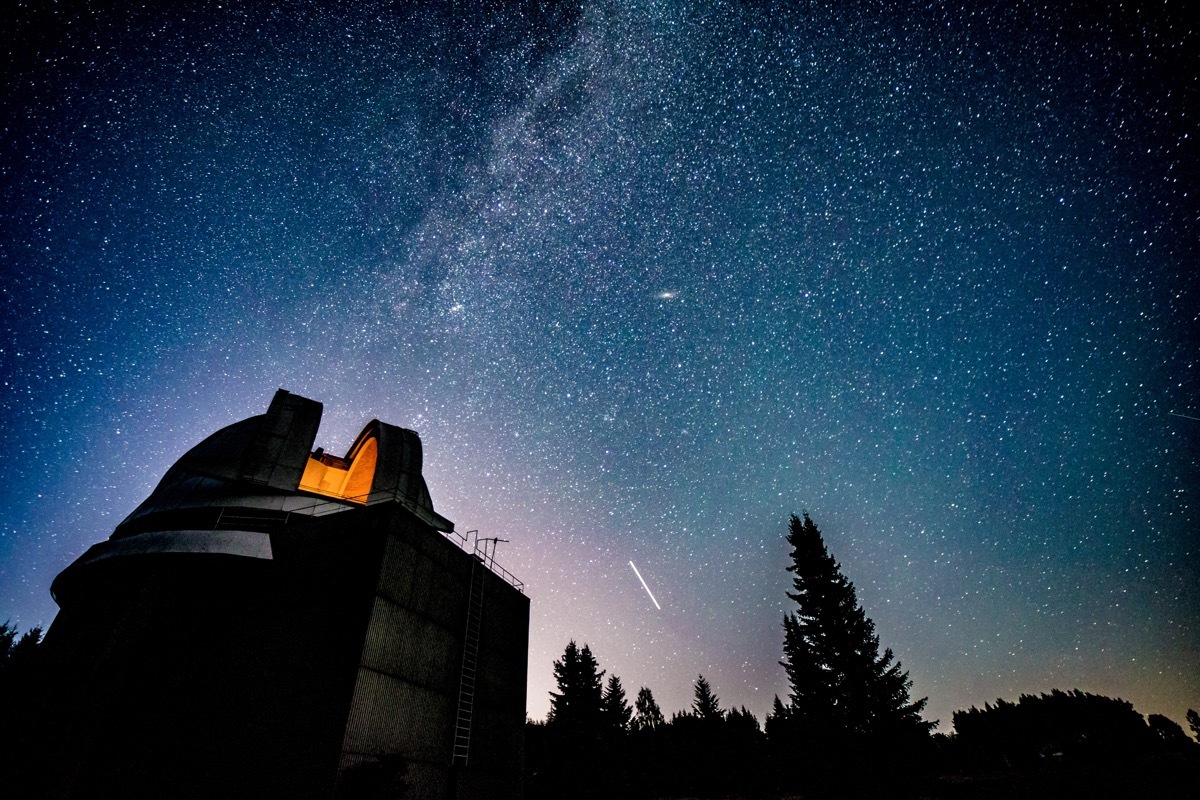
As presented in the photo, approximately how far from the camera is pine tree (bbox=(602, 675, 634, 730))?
119 ft

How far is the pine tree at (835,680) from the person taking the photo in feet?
67.7

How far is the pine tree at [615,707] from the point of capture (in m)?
36.3

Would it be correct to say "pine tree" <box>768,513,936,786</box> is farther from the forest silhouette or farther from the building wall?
the building wall

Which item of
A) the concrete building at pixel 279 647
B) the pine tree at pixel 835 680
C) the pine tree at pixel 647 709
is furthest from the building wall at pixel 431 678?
the pine tree at pixel 647 709

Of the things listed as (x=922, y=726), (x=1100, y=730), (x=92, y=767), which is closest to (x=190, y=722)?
(x=92, y=767)

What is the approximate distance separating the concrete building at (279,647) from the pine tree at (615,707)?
852 inches

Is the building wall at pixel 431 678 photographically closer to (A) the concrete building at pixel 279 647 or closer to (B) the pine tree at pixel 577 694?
(A) the concrete building at pixel 279 647

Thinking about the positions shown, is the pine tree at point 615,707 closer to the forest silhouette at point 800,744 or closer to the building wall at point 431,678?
the forest silhouette at point 800,744

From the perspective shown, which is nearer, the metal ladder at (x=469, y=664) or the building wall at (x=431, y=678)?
the building wall at (x=431, y=678)

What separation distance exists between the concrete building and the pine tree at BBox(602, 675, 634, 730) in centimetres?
2165

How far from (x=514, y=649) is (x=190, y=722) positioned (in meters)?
9.65

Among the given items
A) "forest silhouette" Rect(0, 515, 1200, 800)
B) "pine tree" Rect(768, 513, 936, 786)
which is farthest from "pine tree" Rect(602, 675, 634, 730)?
"pine tree" Rect(768, 513, 936, 786)

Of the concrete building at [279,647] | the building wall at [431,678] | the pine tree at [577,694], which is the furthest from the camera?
the pine tree at [577,694]

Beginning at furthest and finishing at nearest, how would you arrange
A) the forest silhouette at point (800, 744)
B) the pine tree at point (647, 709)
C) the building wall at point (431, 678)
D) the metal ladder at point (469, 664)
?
1. the pine tree at point (647, 709)
2. the forest silhouette at point (800, 744)
3. the metal ladder at point (469, 664)
4. the building wall at point (431, 678)
